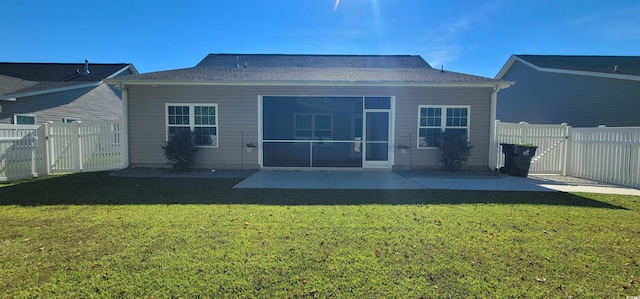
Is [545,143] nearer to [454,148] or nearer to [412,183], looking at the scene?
[454,148]

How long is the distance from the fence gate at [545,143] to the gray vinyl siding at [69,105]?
18862mm

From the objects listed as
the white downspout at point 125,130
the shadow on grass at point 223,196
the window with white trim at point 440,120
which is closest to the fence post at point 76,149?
the white downspout at point 125,130

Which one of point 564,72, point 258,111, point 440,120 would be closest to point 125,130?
point 258,111

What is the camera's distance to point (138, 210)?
16.3ft

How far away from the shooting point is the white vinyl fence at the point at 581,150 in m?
7.61

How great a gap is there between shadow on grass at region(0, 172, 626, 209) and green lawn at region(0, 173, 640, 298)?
8cm

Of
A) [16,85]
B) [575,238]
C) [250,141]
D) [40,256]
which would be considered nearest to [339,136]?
[250,141]

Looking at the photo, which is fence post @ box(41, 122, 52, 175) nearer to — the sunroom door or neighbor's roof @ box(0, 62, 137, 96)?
neighbor's roof @ box(0, 62, 137, 96)

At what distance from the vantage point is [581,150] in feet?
29.7

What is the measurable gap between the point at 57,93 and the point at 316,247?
17028 mm

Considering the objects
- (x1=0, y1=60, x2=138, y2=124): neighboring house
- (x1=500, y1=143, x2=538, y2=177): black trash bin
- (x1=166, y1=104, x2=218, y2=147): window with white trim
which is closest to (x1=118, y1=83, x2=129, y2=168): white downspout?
(x1=166, y1=104, x2=218, y2=147): window with white trim

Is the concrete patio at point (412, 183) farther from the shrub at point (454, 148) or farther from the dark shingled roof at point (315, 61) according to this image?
the dark shingled roof at point (315, 61)

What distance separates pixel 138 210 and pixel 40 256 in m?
1.83

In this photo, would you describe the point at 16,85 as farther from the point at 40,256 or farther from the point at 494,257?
the point at 494,257
